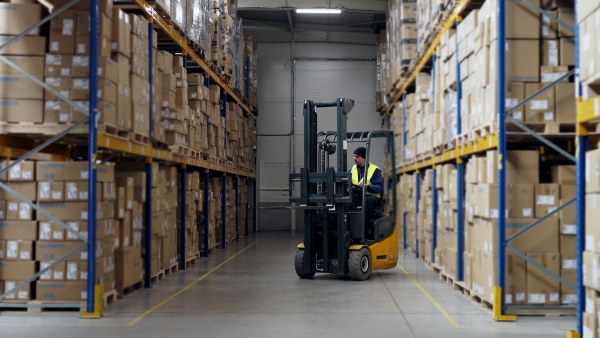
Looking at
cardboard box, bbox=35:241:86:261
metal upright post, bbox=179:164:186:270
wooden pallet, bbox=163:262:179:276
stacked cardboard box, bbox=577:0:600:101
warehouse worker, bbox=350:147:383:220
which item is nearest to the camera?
stacked cardboard box, bbox=577:0:600:101

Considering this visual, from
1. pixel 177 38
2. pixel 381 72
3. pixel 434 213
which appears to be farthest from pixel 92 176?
pixel 381 72

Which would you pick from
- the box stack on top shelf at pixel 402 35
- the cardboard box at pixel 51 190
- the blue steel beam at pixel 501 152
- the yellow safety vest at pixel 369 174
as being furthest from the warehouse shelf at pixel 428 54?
the cardboard box at pixel 51 190

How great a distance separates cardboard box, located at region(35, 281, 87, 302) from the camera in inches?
258

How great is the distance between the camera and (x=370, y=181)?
31.6 feet

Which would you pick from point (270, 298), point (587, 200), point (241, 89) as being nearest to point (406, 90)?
point (241, 89)

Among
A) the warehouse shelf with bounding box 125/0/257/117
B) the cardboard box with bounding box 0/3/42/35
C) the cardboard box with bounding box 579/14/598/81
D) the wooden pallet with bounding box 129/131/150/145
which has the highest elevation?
the warehouse shelf with bounding box 125/0/257/117

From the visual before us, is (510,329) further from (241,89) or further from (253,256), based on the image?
(241,89)

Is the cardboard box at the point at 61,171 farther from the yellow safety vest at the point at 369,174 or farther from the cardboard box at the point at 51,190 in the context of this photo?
the yellow safety vest at the point at 369,174

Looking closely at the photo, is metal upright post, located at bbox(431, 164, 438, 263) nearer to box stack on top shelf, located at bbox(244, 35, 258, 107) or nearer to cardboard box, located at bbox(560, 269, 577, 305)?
cardboard box, located at bbox(560, 269, 577, 305)

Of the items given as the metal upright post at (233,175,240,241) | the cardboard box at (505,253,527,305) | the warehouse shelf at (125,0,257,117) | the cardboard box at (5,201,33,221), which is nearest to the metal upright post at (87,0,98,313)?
the cardboard box at (5,201,33,221)

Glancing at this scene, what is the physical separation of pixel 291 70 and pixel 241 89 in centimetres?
400

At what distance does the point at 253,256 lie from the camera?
42.3ft

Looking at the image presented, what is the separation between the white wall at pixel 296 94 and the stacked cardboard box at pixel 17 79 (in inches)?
559

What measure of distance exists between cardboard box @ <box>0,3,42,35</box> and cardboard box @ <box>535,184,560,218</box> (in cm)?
510
